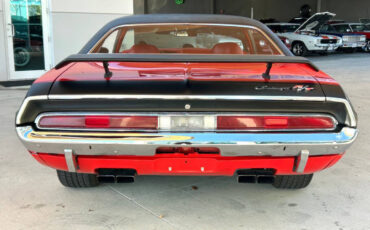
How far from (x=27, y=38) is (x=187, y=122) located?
705 cm

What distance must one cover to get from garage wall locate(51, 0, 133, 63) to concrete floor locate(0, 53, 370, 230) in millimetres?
5355

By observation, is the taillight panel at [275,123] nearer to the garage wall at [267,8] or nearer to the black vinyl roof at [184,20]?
the black vinyl roof at [184,20]

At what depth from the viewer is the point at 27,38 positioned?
8.07 metres

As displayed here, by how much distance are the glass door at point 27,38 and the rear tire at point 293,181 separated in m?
6.74

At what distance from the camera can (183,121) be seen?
2.10 metres

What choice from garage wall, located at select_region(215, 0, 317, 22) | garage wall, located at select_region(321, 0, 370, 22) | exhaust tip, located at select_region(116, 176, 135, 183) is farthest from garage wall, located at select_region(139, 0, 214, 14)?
exhaust tip, located at select_region(116, 176, 135, 183)

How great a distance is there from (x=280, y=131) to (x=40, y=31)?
7.39m

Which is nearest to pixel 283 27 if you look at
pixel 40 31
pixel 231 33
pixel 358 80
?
pixel 358 80

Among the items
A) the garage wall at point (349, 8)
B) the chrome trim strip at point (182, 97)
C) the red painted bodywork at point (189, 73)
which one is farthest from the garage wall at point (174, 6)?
the chrome trim strip at point (182, 97)

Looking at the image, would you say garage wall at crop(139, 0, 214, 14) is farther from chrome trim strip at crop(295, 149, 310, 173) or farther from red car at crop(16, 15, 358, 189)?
chrome trim strip at crop(295, 149, 310, 173)

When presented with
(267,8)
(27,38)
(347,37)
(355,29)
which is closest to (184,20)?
(27,38)

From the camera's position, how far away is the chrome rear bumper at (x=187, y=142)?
2.05 metres

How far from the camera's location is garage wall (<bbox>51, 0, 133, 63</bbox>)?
8.16 m

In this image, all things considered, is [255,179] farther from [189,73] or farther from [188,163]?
[189,73]
